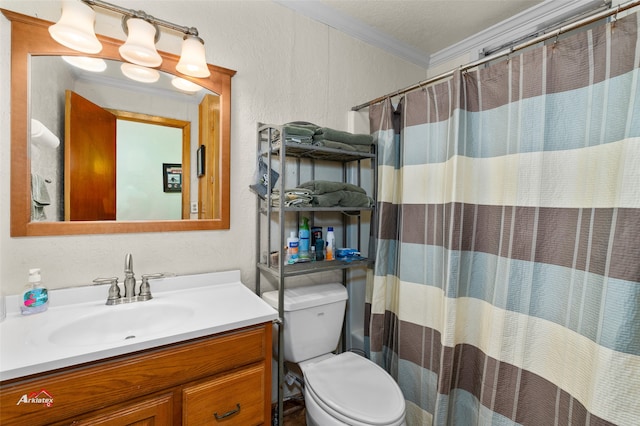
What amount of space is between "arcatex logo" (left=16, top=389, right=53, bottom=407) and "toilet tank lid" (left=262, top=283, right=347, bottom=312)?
0.86 m

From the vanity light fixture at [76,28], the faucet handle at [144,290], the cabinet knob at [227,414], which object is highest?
the vanity light fixture at [76,28]

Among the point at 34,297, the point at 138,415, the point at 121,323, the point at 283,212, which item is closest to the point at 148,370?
the point at 138,415

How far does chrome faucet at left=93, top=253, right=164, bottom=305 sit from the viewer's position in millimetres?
1138

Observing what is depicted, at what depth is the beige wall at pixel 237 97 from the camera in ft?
3.50

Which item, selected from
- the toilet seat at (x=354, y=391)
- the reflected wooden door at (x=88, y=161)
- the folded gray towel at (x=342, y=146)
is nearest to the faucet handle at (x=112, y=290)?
the reflected wooden door at (x=88, y=161)

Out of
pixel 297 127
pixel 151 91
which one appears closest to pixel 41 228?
pixel 151 91

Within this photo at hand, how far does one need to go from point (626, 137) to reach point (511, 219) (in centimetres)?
44

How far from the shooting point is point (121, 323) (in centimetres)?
110

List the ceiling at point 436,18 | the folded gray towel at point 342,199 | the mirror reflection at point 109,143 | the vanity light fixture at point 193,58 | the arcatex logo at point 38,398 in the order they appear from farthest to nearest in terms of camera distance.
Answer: the ceiling at point 436,18
the folded gray towel at point 342,199
the vanity light fixture at point 193,58
the mirror reflection at point 109,143
the arcatex logo at point 38,398

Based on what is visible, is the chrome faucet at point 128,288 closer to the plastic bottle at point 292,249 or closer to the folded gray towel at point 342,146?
the plastic bottle at point 292,249

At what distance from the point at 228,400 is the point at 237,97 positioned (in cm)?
140

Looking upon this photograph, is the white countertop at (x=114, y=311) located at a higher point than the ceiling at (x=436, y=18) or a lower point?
lower

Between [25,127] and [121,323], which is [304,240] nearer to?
[121,323]

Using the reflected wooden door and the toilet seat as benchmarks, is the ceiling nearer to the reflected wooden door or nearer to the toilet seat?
the reflected wooden door
